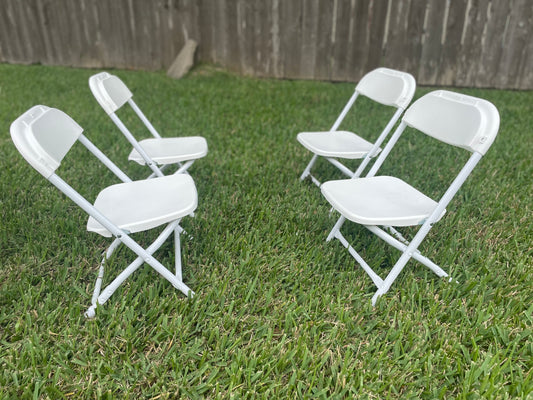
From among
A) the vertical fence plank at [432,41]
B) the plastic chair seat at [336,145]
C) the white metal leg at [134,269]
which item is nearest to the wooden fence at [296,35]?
the vertical fence plank at [432,41]

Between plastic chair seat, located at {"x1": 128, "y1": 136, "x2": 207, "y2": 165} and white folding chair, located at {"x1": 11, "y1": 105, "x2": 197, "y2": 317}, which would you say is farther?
plastic chair seat, located at {"x1": 128, "y1": 136, "x2": 207, "y2": 165}

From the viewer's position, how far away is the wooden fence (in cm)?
553

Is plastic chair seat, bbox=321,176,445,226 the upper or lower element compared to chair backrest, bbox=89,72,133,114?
lower

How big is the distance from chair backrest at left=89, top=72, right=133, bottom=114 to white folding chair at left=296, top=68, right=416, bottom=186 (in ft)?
4.14

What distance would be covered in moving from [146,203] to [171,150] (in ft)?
2.74

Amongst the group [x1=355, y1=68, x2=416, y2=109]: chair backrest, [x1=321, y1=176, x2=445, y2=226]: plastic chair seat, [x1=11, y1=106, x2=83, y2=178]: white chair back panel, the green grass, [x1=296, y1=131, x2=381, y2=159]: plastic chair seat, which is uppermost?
[x1=11, y1=106, x2=83, y2=178]: white chair back panel

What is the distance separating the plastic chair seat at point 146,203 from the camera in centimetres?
165

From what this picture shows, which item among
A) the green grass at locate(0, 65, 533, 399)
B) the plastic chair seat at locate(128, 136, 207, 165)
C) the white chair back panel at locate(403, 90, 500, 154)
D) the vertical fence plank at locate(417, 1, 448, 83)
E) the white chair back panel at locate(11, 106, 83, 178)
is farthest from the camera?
the vertical fence plank at locate(417, 1, 448, 83)

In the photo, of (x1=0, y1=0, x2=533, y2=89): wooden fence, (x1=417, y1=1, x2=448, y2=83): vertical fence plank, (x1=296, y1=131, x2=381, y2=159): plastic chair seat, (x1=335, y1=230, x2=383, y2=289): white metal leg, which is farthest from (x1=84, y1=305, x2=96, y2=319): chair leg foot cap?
(x1=417, y1=1, x2=448, y2=83): vertical fence plank

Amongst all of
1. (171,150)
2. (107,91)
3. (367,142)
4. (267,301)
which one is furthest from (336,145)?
(107,91)

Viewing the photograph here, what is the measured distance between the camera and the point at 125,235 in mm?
1600

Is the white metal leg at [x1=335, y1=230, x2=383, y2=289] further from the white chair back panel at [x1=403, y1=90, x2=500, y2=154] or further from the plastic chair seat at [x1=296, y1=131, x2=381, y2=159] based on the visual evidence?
the white chair back panel at [x1=403, y1=90, x2=500, y2=154]

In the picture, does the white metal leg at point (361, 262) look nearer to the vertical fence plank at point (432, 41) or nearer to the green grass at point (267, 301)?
the green grass at point (267, 301)

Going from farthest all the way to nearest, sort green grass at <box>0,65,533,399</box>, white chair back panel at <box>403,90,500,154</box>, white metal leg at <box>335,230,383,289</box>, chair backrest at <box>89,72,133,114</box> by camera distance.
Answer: chair backrest at <box>89,72,133,114</box>
white metal leg at <box>335,230,383,289</box>
white chair back panel at <box>403,90,500,154</box>
green grass at <box>0,65,533,399</box>
